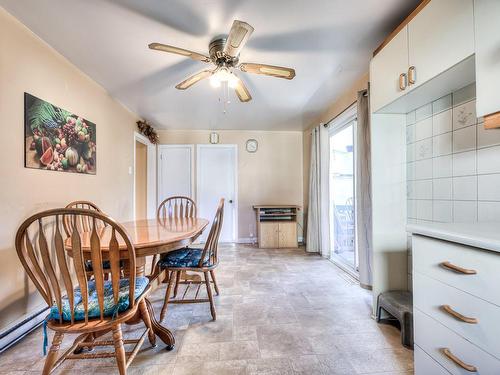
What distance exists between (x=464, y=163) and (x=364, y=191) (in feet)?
2.87

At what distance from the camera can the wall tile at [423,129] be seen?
163 cm

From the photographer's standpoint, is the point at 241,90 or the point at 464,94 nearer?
the point at 464,94

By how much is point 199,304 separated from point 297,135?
3639mm

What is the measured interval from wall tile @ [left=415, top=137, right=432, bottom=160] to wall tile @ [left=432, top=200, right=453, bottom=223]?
0.34 metres

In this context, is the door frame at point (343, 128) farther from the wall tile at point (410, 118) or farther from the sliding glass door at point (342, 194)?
the wall tile at point (410, 118)

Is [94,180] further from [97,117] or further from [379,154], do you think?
[379,154]

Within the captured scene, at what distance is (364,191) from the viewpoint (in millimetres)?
2227

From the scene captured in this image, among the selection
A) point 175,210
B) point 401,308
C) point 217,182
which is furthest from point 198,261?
point 217,182

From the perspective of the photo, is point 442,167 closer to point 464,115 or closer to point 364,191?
point 464,115

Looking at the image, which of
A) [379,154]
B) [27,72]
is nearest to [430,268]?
[379,154]

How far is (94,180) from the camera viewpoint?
8.53 ft

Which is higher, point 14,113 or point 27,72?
point 27,72

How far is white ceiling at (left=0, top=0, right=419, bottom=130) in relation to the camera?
58.3 inches

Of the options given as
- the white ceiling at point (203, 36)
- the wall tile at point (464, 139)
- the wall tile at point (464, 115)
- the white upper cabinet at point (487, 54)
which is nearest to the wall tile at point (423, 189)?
the wall tile at point (464, 139)
